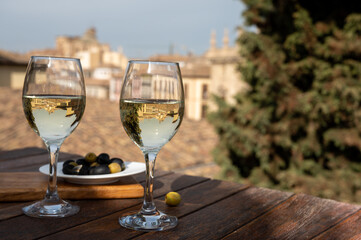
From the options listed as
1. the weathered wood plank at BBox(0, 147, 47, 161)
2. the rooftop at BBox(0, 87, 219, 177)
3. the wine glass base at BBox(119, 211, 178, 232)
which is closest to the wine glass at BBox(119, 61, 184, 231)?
the wine glass base at BBox(119, 211, 178, 232)

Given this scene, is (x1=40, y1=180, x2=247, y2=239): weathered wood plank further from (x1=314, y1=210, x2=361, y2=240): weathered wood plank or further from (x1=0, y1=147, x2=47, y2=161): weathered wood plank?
(x1=0, y1=147, x2=47, y2=161): weathered wood plank

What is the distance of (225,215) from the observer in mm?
921

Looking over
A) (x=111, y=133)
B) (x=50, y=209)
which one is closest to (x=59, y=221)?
(x=50, y=209)

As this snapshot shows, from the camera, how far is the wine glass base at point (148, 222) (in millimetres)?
817

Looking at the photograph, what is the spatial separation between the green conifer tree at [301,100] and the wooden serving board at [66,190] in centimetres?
478

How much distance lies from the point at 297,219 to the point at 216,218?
0.19 m

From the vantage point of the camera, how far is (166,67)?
833 mm

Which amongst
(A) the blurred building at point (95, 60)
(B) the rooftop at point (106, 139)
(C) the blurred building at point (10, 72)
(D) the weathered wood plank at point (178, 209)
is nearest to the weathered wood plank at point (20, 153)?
(D) the weathered wood plank at point (178, 209)

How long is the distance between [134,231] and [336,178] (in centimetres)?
538

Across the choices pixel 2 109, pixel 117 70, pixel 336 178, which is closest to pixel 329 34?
pixel 336 178

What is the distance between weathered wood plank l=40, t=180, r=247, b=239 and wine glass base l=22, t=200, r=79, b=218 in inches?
3.4

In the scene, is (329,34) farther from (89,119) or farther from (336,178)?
(89,119)

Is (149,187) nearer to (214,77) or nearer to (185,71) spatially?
(214,77)

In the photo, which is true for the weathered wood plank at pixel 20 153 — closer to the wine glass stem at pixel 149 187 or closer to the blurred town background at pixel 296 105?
the wine glass stem at pixel 149 187
